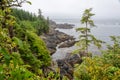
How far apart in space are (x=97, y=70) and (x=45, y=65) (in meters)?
21.7

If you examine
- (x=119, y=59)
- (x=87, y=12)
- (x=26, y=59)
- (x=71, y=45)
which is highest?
(x=87, y=12)

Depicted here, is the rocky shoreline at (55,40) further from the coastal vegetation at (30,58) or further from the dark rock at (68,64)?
the coastal vegetation at (30,58)

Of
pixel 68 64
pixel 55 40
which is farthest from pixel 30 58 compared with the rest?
pixel 55 40

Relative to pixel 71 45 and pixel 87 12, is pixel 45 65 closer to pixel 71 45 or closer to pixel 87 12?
pixel 87 12

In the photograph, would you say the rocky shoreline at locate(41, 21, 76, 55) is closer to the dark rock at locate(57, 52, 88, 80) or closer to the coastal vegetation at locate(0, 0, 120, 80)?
the dark rock at locate(57, 52, 88, 80)

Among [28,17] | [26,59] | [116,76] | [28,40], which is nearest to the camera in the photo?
[116,76]

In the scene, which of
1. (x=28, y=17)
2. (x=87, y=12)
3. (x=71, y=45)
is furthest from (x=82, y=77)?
(x=28, y=17)

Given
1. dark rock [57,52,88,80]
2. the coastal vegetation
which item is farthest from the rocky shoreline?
the coastal vegetation

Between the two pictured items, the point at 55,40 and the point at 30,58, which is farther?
the point at 55,40

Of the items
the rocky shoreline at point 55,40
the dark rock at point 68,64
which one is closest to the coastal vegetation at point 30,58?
the dark rock at point 68,64

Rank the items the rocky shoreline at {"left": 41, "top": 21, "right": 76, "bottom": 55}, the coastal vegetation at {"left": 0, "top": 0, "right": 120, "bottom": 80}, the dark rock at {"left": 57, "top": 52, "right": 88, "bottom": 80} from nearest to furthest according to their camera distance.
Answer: the coastal vegetation at {"left": 0, "top": 0, "right": 120, "bottom": 80} → the dark rock at {"left": 57, "top": 52, "right": 88, "bottom": 80} → the rocky shoreline at {"left": 41, "top": 21, "right": 76, "bottom": 55}

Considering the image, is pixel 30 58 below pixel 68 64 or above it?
above

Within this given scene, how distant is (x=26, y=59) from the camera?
2577cm

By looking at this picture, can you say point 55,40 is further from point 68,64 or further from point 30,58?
point 30,58
